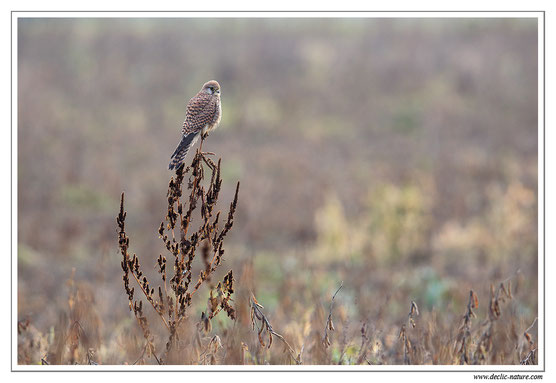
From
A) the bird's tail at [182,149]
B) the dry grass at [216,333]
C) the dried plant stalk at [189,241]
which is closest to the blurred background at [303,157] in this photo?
the dry grass at [216,333]

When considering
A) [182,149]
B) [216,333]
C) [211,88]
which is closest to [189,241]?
[182,149]

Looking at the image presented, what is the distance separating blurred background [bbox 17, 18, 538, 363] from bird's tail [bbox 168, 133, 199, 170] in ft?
2.96

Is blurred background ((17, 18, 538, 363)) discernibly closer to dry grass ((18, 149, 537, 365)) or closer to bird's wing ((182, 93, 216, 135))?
dry grass ((18, 149, 537, 365))

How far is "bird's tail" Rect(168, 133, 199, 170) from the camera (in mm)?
1679

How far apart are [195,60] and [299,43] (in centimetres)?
368

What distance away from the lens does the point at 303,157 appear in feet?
37.8

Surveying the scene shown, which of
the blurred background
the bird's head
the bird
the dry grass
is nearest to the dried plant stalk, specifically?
the dry grass

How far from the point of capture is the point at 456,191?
9.75m

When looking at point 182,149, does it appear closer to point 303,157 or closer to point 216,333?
point 216,333

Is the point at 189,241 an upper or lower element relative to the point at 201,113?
lower

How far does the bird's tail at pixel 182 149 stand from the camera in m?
1.68

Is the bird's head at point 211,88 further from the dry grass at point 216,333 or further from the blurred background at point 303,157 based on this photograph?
the blurred background at point 303,157

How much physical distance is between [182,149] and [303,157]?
32.4 ft
